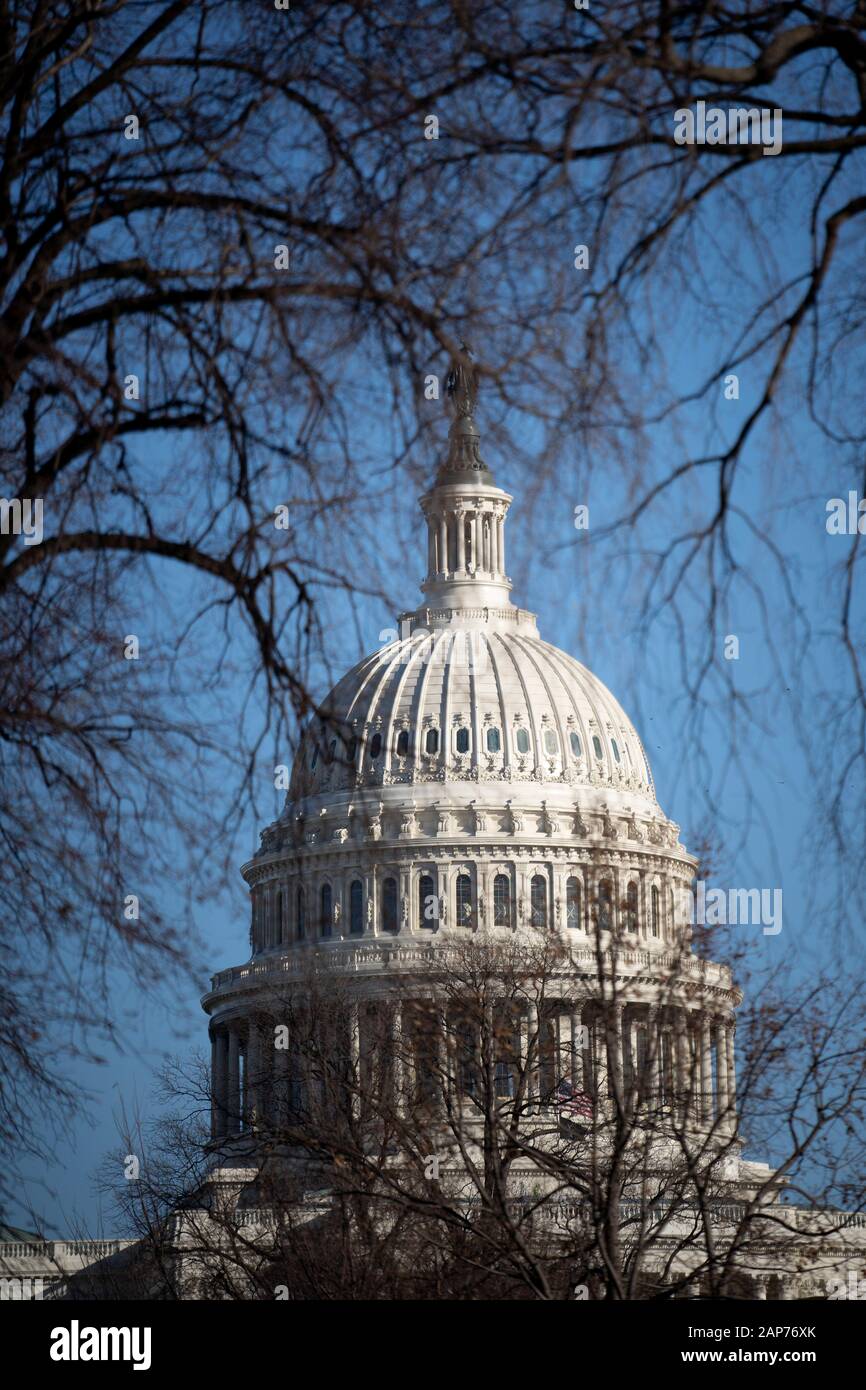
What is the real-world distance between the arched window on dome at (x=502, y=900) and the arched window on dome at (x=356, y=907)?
23.1 ft

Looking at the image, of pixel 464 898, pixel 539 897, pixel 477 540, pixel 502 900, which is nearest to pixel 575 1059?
pixel 539 897

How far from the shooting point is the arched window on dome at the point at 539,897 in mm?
129425

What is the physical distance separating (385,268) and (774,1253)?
16762 mm

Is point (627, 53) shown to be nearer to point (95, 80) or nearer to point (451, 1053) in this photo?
point (95, 80)

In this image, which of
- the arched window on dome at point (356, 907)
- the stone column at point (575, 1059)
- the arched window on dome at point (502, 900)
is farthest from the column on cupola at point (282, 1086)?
the arched window on dome at point (356, 907)

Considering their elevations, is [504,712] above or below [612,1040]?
above

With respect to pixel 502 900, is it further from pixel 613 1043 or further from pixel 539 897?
pixel 613 1043

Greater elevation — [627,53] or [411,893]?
[411,893]

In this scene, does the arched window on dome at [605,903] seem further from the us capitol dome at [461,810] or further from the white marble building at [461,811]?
the us capitol dome at [461,810]

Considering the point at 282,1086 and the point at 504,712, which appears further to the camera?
the point at 504,712

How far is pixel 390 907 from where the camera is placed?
13675 cm

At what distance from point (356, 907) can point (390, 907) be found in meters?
1.95
